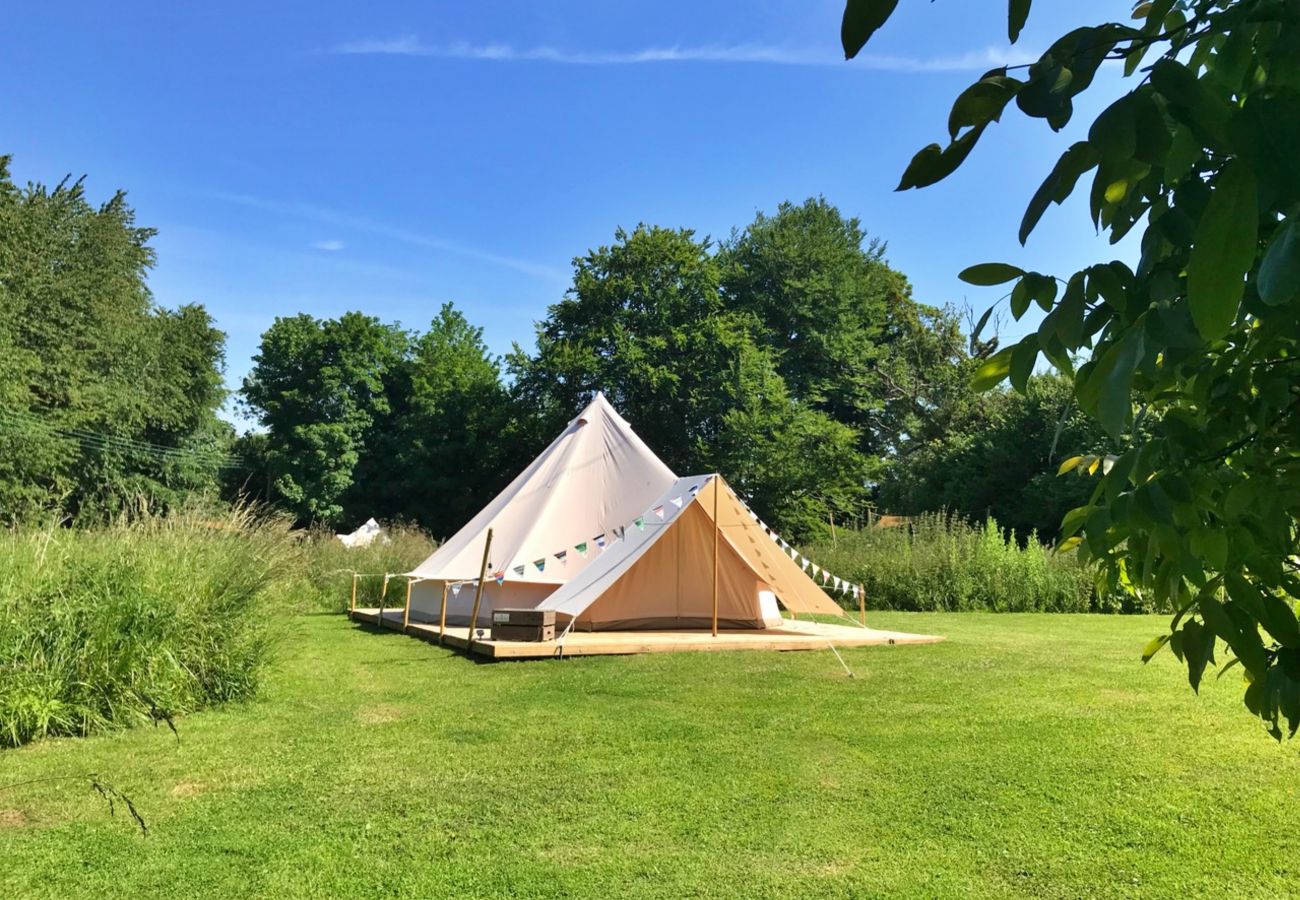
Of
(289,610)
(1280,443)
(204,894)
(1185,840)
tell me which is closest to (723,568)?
(289,610)

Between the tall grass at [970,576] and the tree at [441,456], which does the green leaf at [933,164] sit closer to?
the tall grass at [970,576]

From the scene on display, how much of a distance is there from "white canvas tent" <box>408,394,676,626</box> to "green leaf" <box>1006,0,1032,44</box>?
8503 mm

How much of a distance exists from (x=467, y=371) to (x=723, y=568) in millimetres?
22881

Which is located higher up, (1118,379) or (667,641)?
(1118,379)

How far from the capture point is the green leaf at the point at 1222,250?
21.4 inches

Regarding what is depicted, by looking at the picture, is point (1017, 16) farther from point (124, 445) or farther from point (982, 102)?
point (124, 445)

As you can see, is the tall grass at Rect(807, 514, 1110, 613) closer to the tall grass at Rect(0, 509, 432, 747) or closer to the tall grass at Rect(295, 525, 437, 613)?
the tall grass at Rect(295, 525, 437, 613)

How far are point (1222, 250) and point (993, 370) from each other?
473 millimetres

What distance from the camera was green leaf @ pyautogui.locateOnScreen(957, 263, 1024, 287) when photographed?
89 centimetres

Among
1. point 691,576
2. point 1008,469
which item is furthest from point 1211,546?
point 1008,469

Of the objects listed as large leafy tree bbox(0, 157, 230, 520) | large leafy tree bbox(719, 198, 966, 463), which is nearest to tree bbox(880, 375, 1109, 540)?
large leafy tree bbox(719, 198, 966, 463)

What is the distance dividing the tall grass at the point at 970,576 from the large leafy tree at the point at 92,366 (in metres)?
14.9

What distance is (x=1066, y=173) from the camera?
69cm

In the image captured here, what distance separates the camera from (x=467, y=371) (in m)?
31.5
